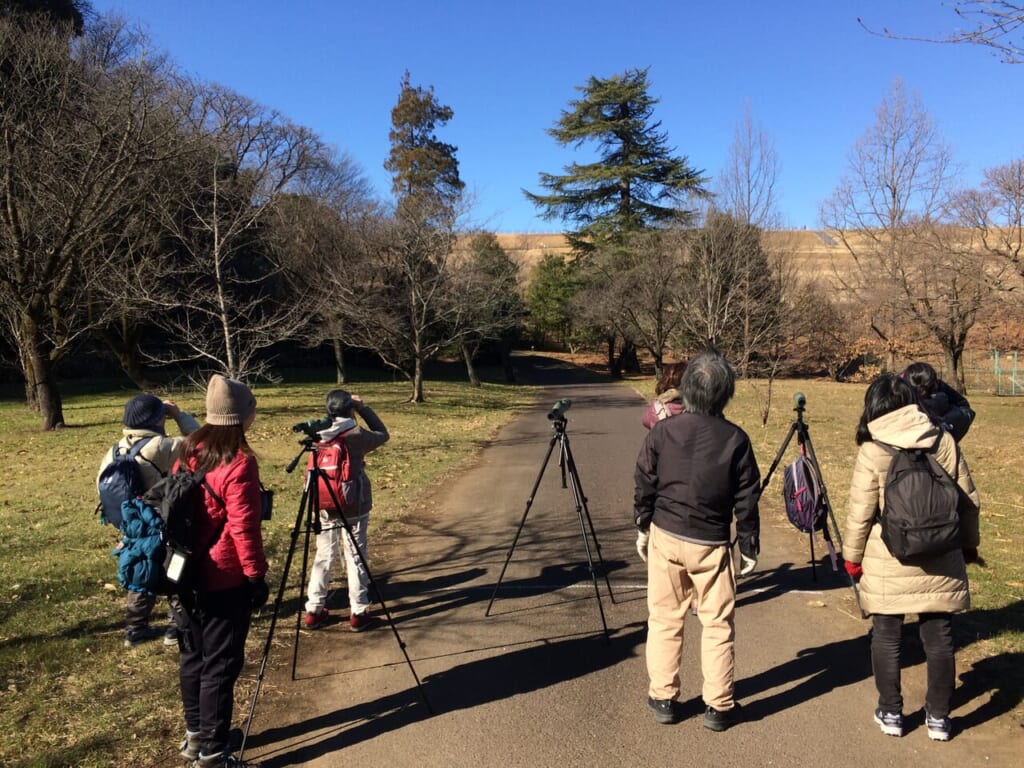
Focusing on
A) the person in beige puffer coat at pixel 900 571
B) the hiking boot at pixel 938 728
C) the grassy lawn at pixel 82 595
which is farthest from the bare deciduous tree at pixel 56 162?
the hiking boot at pixel 938 728

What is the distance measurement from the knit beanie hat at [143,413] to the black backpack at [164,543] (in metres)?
1.38

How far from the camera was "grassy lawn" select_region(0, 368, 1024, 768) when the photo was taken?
3.67m

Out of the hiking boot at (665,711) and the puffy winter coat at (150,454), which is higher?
the puffy winter coat at (150,454)

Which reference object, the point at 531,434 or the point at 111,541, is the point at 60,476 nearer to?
the point at 111,541

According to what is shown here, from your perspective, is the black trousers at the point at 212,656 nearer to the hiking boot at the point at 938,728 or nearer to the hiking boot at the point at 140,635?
the hiking boot at the point at 140,635

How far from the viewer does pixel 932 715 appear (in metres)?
3.44

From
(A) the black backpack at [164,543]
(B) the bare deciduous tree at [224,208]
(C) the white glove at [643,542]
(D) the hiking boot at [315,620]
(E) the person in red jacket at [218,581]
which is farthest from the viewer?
(B) the bare deciduous tree at [224,208]

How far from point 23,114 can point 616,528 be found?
609 inches

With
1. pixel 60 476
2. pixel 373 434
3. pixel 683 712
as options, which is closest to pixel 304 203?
pixel 60 476

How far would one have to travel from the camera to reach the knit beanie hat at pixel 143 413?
4.43 metres

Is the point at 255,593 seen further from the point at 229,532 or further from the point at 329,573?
the point at 329,573

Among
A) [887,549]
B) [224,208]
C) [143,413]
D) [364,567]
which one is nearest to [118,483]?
[143,413]

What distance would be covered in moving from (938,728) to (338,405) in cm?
389

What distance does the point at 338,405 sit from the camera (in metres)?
4.80
